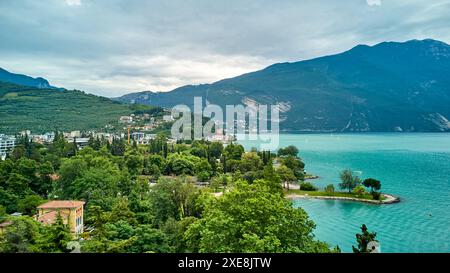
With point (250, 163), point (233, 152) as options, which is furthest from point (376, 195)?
point (233, 152)

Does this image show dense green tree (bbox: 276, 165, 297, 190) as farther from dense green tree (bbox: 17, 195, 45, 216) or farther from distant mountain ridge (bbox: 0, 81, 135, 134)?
distant mountain ridge (bbox: 0, 81, 135, 134)


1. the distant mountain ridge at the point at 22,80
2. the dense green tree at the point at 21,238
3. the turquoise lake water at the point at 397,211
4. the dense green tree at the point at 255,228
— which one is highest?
the distant mountain ridge at the point at 22,80

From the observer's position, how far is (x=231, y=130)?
226ft

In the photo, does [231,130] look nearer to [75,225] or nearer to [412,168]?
[412,168]

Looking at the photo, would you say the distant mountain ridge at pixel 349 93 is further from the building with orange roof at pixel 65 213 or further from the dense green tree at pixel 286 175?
the building with orange roof at pixel 65 213

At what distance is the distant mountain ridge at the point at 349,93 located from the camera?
225 feet

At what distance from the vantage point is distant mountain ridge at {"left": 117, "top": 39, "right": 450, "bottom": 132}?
6856 centimetres

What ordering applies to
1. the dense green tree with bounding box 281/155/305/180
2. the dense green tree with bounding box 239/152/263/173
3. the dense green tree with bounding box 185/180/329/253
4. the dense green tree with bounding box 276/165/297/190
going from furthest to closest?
the dense green tree with bounding box 281/155/305/180
the dense green tree with bounding box 239/152/263/173
the dense green tree with bounding box 276/165/297/190
the dense green tree with bounding box 185/180/329/253

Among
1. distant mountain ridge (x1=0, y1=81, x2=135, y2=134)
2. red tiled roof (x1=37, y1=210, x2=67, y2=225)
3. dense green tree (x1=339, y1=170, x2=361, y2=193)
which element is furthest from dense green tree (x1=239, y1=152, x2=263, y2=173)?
distant mountain ridge (x1=0, y1=81, x2=135, y2=134)

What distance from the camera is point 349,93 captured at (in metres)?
94.4

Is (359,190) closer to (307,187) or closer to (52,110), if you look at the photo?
(307,187)

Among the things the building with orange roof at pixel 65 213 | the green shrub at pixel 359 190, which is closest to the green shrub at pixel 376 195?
the green shrub at pixel 359 190
